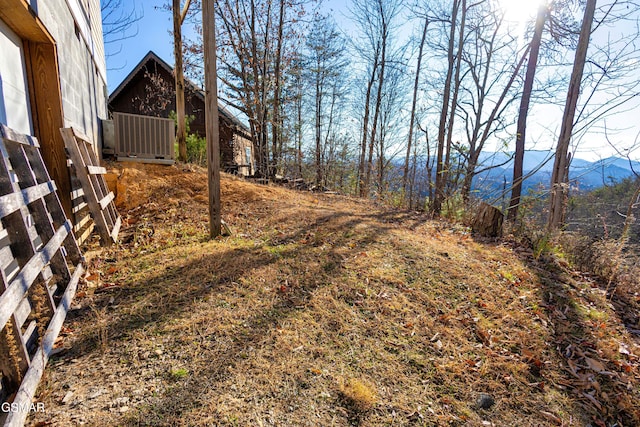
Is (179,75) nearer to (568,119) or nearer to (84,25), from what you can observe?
(84,25)

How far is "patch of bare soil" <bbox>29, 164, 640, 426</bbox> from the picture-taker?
62.7 inches

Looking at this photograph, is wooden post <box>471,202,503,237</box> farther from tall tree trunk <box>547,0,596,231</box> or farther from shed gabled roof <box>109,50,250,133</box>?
shed gabled roof <box>109,50,250,133</box>

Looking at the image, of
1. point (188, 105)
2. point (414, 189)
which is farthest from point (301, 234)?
point (188, 105)

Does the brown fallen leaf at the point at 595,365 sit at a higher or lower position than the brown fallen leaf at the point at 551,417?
higher

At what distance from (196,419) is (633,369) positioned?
3402 millimetres

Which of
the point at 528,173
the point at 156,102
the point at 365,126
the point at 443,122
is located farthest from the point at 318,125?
the point at 528,173

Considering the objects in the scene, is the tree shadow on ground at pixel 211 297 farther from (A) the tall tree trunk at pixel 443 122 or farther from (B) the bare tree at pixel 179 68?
(A) the tall tree trunk at pixel 443 122

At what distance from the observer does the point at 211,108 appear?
3459 mm

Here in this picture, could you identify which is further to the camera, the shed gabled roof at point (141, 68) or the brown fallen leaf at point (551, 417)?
the shed gabled roof at point (141, 68)

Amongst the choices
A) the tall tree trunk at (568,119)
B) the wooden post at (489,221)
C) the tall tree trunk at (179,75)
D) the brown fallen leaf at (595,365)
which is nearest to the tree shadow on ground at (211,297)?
the brown fallen leaf at (595,365)

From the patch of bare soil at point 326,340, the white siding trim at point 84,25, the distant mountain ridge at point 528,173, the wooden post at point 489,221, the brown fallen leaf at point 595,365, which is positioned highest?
the white siding trim at point 84,25

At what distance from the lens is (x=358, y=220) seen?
529cm

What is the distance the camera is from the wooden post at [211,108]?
10.8ft

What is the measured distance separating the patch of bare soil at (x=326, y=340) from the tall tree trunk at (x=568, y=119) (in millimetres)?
2902
